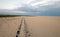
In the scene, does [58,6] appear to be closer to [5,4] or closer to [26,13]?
[26,13]

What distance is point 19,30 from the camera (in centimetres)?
93

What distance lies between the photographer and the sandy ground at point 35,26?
36.3 inches

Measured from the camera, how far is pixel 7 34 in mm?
914

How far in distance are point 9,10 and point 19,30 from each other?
0.29 metres

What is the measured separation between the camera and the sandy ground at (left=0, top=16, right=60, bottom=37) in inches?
36.3

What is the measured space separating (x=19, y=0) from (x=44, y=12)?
12.6 inches

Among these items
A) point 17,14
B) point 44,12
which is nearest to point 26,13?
point 17,14

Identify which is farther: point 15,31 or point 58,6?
point 58,6

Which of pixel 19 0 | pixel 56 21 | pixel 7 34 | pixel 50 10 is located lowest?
pixel 7 34

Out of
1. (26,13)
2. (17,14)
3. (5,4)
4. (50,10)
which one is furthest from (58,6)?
(5,4)

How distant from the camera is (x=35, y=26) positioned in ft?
3.20

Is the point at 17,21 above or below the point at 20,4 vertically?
below

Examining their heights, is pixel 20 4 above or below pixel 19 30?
above

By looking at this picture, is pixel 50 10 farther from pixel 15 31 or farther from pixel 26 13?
pixel 15 31
